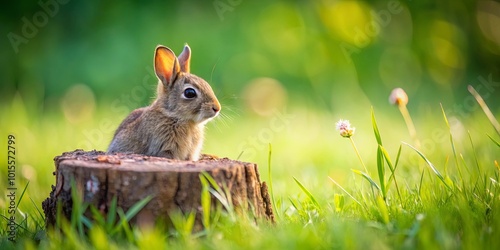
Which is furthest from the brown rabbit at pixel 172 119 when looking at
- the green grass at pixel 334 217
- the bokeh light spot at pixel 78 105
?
the bokeh light spot at pixel 78 105

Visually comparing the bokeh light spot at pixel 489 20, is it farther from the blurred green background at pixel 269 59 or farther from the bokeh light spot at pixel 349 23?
the bokeh light spot at pixel 349 23

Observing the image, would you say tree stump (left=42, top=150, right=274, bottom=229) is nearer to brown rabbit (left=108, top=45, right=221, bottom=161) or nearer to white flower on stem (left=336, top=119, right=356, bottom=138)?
white flower on stem (left=336, top=119, right=356, bottom=138)

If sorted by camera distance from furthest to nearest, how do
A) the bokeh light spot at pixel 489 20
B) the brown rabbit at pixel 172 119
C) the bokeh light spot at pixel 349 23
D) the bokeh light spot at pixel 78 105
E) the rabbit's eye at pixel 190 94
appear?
the bokeh light spot at pixel 489 20 → the bokeh light spot at pixel 349 23 → the bokeh light spot at pixel 78 105 → the rabbit's eye at pixel 190 94 → the brown rabbit at pixel 172 119

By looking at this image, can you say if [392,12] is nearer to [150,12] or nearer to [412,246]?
[150,12]

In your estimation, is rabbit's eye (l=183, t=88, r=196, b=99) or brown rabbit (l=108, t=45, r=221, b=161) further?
rabbit's eye (l=183, t=88, r=196, b=99)

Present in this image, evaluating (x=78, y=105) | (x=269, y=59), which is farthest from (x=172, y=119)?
(x=269, y=59)

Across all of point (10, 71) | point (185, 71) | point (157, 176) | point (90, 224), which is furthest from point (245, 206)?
point (10, 71)

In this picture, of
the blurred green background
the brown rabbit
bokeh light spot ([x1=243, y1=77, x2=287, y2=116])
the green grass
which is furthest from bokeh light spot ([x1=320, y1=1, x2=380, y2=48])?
the brown rabbit

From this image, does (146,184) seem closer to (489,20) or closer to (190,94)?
(190,94)
